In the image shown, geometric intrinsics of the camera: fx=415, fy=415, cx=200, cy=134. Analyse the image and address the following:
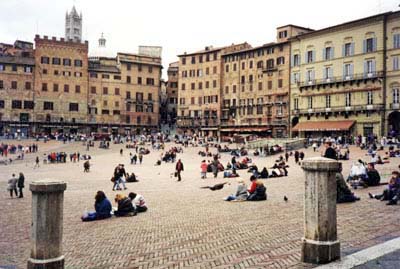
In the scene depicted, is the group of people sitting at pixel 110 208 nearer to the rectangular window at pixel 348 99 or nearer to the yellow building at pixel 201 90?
the rectangular window at pixel 348 99

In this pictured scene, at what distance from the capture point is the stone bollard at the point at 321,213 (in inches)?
268

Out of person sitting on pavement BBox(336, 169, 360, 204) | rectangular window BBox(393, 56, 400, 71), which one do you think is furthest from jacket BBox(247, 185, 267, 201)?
rectangular window BBox(393, 56, 400, 71)

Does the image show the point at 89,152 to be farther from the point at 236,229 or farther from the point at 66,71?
the point at 236,229

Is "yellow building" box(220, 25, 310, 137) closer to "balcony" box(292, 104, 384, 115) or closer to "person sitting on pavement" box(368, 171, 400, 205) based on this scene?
"balcony" box(292, 104, 384, 115)

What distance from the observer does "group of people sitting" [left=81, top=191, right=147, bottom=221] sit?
12.9 m

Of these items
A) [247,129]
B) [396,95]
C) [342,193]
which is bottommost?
[342,193]

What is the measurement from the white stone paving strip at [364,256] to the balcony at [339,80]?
4687cm

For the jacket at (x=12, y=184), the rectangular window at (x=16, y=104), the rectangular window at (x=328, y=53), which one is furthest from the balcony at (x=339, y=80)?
the rectangular window at (x=16, y=104)

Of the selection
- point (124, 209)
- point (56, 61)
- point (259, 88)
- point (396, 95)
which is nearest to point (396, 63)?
point (396, 95)

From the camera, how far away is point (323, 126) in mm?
54781

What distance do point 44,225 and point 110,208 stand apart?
6.59 m

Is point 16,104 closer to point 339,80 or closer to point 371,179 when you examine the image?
point 339,80

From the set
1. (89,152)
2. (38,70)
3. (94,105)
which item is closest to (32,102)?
(38,70)

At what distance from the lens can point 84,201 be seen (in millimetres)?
17438
